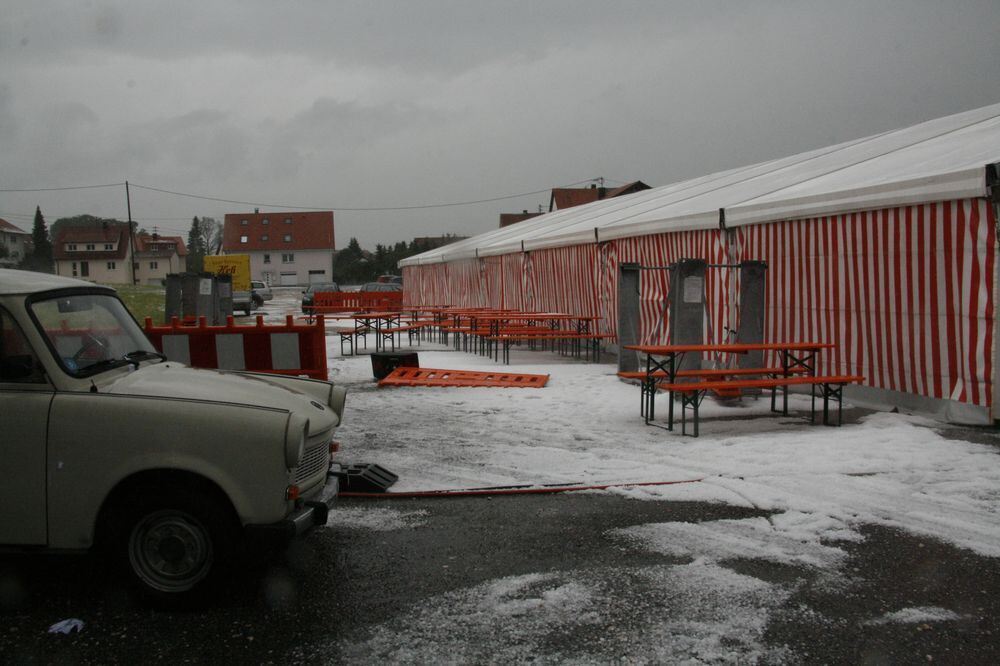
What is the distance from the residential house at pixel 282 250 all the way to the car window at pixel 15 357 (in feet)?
291

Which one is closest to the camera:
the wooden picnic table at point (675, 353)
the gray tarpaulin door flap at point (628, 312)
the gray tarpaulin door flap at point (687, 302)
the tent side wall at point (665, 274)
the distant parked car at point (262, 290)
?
the wooden picnic table at point (675, 353)

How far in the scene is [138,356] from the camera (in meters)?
4.74

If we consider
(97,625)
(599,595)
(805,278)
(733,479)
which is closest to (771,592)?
(599,595)

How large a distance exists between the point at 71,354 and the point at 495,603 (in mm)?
2524

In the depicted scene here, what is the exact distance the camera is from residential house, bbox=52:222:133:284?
8688cm

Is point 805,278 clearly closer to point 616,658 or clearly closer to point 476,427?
point 476,427

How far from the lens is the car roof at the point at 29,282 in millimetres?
4156

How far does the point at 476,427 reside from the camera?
8.56 m

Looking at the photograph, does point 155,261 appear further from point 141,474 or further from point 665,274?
point 141,474

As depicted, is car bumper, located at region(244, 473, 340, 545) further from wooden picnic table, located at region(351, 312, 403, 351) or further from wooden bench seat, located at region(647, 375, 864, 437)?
wooden picnic table, located at region(351, 312, 403, 351)

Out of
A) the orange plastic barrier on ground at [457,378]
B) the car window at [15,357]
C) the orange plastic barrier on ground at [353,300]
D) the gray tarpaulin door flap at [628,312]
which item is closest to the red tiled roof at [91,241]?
the orange plastic barrier on ground at [353,300]

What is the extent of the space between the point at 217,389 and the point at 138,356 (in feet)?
2.38

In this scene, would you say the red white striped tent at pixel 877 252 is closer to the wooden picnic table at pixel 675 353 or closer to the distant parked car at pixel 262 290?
the wooden picnic table at pixel 675 353

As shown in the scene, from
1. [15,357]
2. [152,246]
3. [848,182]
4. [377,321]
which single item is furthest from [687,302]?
[152,246]
